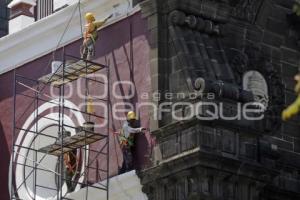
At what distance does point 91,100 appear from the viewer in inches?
938

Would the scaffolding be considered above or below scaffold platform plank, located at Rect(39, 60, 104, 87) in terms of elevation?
below

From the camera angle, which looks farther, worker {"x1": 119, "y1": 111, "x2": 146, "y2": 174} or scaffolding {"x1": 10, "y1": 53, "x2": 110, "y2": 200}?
scaffolding {"x1": 10, "y1": 53, "x2": 110, "y2": 200}

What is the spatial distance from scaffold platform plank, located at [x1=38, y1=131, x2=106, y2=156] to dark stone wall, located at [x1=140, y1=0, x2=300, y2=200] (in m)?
1.67

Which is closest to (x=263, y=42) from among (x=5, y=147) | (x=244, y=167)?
(x=244, y=167)

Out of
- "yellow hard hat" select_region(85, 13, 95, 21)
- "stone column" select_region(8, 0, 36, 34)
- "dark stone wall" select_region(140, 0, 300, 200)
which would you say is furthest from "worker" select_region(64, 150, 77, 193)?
"stone column" select_region(8, 0, 36, 34)

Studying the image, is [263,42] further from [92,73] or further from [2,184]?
[2,184]

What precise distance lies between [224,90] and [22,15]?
784 cm

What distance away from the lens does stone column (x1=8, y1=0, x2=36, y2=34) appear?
88.2 feet

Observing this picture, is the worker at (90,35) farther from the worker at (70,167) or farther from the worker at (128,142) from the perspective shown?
the worker at (70,167)

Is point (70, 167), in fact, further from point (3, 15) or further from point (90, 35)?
point (3, 15)

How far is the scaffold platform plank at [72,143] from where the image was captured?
22703 mm

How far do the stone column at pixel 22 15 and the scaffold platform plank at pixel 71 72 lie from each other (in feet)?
10.4

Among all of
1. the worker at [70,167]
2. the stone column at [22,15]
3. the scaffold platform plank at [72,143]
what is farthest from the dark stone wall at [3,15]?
the scaffold platform plank at [72,143]

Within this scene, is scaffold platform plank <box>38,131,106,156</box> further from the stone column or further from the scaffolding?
the stone column
